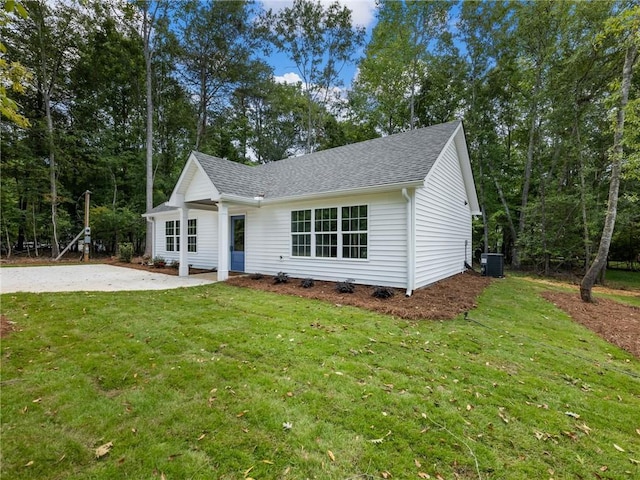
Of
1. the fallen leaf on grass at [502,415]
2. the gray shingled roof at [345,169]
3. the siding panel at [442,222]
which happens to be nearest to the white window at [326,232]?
the gray shingled roof at [345,169]

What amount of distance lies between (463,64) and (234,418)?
22.6 metres

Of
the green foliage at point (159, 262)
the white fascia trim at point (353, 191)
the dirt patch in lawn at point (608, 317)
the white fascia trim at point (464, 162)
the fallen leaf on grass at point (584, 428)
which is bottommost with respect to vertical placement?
the dirt patch in lawn at point (608, 317)

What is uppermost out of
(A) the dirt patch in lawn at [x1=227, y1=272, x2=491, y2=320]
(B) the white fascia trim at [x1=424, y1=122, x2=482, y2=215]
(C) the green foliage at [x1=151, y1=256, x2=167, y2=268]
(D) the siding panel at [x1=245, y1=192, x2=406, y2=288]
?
(B) the white fascia trim at [x1=424, y1=122, x2=482, y2=215]

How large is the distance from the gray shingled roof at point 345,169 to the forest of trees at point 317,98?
8597mm

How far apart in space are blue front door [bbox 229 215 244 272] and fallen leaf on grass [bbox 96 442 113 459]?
9267 mm

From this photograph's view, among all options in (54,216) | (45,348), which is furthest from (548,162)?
(54,216)

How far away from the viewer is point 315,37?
20516mm

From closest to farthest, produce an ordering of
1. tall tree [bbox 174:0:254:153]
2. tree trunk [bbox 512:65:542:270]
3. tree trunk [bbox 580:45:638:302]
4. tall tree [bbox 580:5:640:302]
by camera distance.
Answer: tall tree [bbox 580:5:640:302] → tree trunk [bbox 580:45:638:302] → tree trunk [bbox 512:65:542:270] → tall tree [bbox 174:0:254:153]

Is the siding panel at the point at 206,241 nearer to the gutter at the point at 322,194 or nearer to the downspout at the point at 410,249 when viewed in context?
the gutter at the point at 322,194

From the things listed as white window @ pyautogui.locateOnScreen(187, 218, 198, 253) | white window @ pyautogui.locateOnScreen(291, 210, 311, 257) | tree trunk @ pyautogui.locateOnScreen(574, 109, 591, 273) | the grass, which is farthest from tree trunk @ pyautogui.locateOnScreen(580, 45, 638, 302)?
white window @ pyautogui.locateOnScreen(187, 218, 198, 253)

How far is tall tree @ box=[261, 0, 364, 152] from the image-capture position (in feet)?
65.4

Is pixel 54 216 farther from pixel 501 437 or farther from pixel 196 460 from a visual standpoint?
pixel 501 437

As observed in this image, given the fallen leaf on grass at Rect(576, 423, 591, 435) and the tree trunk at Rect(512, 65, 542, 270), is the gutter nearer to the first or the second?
the fallen leaf on grass at Rect(576, 423, 591, 435)

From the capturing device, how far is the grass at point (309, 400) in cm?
209
